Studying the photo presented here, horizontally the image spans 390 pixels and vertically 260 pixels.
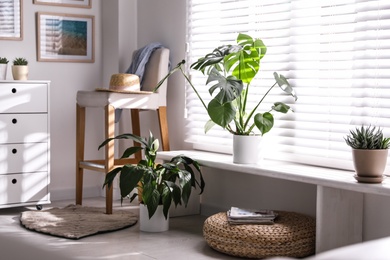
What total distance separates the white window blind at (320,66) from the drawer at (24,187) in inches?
49.8

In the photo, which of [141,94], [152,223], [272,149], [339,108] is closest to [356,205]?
[339,108]

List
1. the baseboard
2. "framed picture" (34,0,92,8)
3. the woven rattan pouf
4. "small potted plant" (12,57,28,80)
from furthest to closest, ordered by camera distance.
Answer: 1. the baseboard
2. "framed picture" (34,0,92,8)
3. "small potted plant" (12,57,28,80)
4. the woven rattan pouf

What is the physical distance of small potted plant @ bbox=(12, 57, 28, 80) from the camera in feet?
15.2

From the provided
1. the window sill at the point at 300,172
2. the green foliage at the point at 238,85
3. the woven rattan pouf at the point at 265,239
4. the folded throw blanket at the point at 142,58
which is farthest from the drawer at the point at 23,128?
the woven rattan pouf at the point at 265,239

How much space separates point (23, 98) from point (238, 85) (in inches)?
62.3

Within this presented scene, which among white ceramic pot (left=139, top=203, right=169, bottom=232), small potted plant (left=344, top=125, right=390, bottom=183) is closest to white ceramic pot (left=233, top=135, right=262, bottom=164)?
white ceramic pot (left=139, top=203, right=169, bottom=232)

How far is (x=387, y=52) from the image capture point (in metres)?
3.29

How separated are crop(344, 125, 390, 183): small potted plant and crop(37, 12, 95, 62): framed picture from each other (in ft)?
8.89

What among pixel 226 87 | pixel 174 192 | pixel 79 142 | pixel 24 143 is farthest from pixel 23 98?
pixel 226 87

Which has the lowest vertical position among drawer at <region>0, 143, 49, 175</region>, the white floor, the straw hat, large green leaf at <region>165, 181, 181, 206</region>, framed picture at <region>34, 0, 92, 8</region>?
the white floor

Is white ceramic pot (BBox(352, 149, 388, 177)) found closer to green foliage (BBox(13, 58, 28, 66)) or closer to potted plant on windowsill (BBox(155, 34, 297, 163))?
potted plant on windowsill (BBox(155, 34, 297, 163))

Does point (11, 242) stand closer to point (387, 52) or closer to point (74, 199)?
point (74, 199)

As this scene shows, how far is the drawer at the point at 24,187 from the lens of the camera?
14.6 feet

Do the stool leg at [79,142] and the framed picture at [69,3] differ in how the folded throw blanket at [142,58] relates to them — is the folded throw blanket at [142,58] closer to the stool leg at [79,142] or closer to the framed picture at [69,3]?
the stool leg at [79,142]
